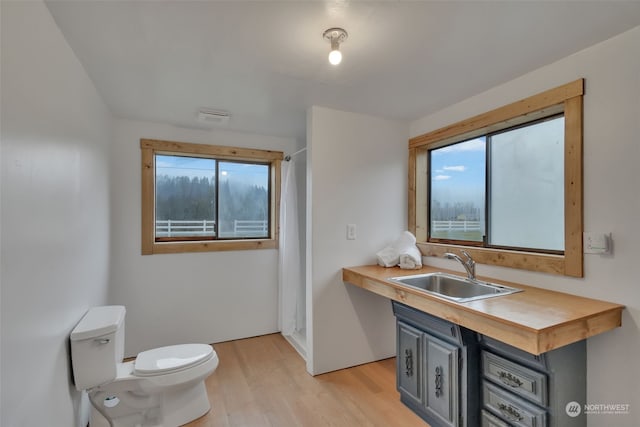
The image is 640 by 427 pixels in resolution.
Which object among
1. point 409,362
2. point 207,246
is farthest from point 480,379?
point 207,246

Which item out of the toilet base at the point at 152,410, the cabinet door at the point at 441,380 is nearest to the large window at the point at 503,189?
the cabinet door at the point at 441,380

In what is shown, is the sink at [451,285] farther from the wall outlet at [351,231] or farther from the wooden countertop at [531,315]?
the wall outlet at [351,231]

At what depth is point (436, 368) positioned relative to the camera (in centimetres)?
185

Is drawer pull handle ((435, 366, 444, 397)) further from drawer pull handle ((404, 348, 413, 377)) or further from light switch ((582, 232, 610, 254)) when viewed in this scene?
light switch ((582, 232, 610, 254))

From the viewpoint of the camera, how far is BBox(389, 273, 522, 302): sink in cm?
201

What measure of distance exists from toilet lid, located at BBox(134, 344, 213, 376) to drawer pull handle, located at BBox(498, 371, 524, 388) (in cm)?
176

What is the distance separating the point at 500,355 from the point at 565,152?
1.22 metres

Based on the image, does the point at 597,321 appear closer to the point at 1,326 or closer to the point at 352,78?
the point at 352,78

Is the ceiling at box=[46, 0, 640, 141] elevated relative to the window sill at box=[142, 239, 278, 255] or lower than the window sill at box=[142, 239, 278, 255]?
elevated

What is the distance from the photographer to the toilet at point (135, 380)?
1628mm

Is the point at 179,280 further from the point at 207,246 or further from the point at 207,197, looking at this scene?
the point at 207,197

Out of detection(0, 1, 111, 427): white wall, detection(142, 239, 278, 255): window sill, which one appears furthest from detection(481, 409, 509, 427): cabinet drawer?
detection(142, 239, 278, 255): window sill

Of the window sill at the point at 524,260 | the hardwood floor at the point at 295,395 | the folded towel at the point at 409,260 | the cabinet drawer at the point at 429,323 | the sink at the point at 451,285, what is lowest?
the hardwood floor at the point at 295,395

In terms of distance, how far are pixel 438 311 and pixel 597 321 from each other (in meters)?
0.70
